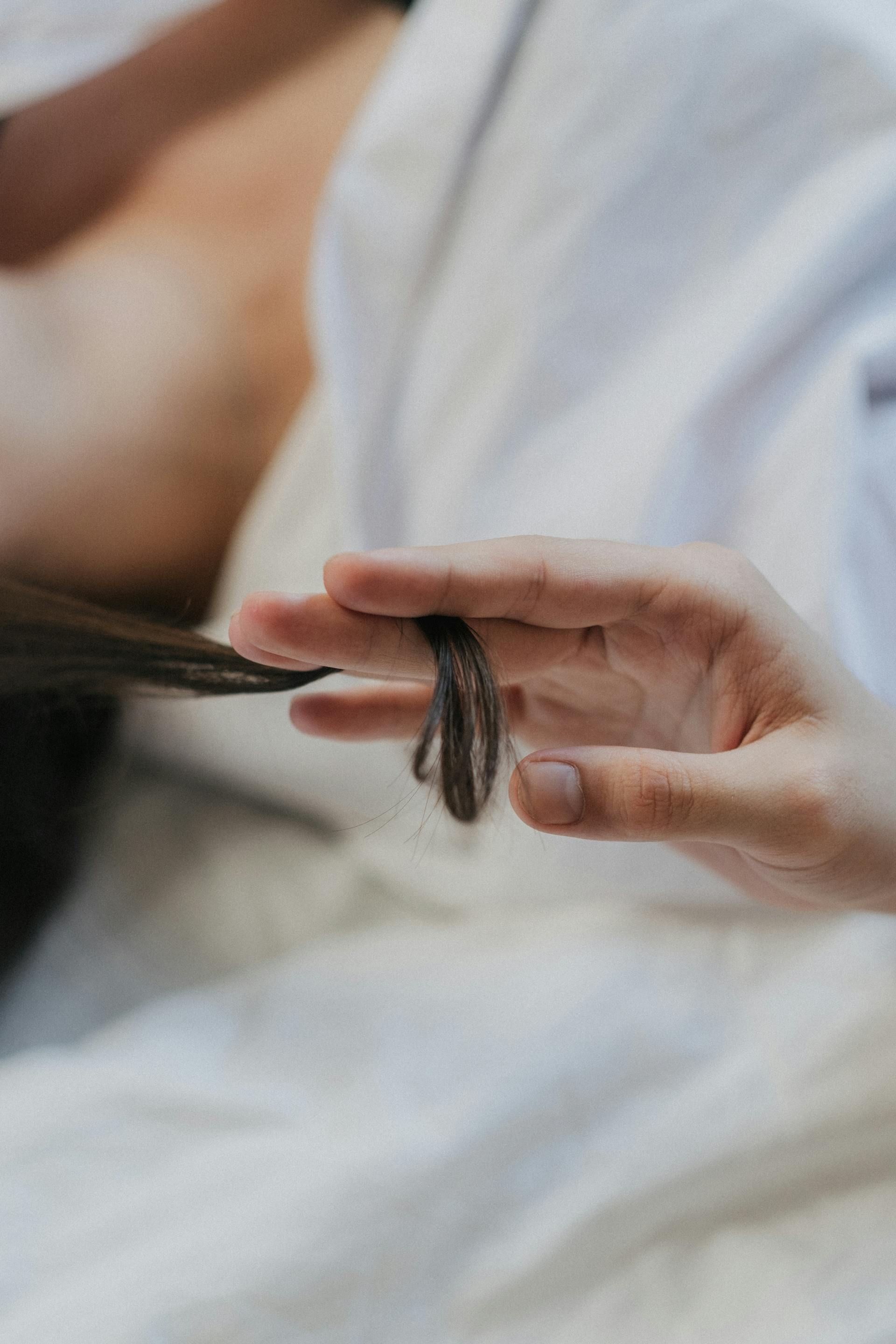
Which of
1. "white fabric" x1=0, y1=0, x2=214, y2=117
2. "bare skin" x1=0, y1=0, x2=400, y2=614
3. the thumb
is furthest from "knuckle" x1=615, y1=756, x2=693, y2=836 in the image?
"white fabric" x1=0, y1=0, x2=214, y2=117

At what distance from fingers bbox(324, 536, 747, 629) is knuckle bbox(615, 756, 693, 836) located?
2.3 inches

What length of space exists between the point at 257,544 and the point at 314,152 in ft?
1.01

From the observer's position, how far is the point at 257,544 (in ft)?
1.93

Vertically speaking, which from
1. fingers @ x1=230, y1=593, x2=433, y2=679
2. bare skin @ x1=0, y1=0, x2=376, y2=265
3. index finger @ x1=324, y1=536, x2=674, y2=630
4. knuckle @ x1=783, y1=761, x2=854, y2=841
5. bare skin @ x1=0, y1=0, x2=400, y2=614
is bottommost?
knuckle @ x1=783, y1=761, x2=854, y2=841

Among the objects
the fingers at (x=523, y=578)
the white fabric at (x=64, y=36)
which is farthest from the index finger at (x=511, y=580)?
the white fabric at (x=64, y=36)

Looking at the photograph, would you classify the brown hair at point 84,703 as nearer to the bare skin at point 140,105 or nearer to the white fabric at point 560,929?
the white fabric at point 560,929

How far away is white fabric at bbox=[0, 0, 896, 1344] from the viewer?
421 millimetres

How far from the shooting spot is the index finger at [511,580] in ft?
0.84

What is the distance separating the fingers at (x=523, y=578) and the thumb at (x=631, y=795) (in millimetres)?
49

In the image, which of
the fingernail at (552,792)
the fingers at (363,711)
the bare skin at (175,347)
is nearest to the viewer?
the fingernail at (552,792)

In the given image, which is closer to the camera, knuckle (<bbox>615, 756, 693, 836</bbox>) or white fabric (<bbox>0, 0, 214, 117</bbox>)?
knuckle (<bbox>615, 756, 693, 836</bbox>)

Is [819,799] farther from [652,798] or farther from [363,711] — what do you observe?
[363,711]

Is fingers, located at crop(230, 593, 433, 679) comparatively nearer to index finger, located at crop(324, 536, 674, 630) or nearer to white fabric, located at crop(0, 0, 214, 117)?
index finger, located at crop(324, 536, 674, 630)

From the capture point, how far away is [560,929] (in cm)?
54
